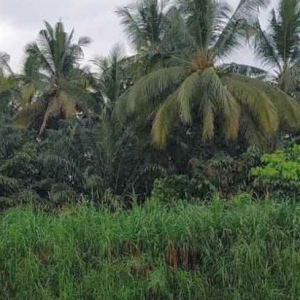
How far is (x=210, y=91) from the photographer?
17422mm

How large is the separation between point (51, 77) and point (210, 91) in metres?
10.2

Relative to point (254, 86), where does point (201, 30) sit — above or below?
above

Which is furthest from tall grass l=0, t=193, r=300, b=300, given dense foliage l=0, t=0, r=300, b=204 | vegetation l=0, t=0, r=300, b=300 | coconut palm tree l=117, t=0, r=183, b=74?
coconut palm tree l=117, t=0, r=183, b=74

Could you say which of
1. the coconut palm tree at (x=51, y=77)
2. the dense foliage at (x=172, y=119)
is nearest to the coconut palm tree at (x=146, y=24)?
the dense foliage at (x=172, y=119)

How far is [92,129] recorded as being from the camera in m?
19.8

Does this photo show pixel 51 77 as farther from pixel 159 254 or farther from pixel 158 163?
pixel 159 254

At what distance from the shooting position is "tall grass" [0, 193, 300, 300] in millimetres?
7984

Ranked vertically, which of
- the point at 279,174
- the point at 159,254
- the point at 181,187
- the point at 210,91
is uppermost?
the point at 210,91

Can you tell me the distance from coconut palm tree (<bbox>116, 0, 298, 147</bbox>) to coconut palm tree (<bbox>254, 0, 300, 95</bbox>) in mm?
1986

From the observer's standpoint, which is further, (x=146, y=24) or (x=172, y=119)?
(x=146, y=24)

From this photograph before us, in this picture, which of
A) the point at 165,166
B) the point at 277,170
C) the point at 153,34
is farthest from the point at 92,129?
the point at 277,170

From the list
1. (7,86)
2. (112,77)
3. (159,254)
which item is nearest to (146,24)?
(112,77)

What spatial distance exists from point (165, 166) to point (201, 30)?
13.4 ft

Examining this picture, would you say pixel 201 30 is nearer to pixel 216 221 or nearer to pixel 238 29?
pixel 238 29
